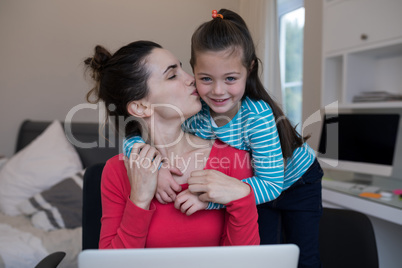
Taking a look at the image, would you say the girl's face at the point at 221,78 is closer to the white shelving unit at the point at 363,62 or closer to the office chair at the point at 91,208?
the office chair at the point at 91,208

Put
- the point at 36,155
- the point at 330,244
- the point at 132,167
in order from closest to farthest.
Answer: the point at 132,167, the point at 330,244, the point at 36,155

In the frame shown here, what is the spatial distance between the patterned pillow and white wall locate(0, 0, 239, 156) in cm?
92

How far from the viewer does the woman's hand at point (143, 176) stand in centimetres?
99

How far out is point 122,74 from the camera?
111 cm

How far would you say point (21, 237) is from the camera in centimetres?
193

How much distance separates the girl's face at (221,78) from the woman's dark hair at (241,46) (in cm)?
2

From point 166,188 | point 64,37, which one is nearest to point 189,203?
point 166,188

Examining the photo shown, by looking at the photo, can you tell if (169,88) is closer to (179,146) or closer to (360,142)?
(179,146)

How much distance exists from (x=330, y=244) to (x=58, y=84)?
2791mm

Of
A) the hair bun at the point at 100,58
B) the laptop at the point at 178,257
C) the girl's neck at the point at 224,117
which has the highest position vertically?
the hair bun at the point at 100,58

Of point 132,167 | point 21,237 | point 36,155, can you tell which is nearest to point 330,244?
point 132,167

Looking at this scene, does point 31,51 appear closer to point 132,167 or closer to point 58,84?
point 58,84

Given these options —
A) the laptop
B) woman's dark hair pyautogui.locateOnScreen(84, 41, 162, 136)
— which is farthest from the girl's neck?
the laptop

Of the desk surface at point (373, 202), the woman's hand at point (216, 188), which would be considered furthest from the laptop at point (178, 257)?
the desk surface at point (373, 202)
